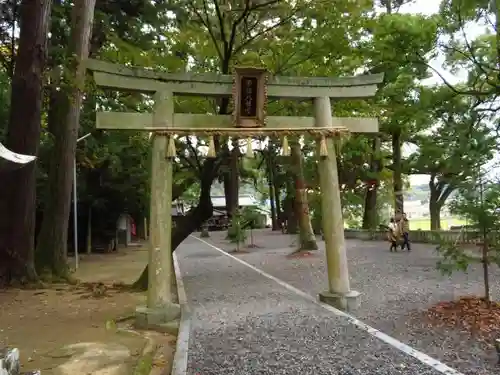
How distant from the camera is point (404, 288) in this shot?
977 cm

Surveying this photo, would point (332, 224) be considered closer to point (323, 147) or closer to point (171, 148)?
point (323, 147)

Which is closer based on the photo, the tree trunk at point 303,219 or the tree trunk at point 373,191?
the tree trunk at point 303,219

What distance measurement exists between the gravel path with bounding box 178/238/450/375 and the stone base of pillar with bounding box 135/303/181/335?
0.37 metres

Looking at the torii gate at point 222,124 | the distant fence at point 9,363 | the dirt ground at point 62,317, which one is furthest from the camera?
the torii gate at point 222,124

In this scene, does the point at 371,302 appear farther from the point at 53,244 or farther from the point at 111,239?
the point at 111,239

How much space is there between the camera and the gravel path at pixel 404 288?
5.59 meters

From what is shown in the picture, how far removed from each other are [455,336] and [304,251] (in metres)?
11.2

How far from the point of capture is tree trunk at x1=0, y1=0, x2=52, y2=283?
11.1 meters

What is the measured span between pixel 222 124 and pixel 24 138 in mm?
5551

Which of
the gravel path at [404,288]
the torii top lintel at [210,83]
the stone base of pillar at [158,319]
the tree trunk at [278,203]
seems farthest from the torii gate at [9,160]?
the tree trunk at [278,203]

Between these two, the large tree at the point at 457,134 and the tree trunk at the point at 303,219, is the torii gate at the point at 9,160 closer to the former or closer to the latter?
the large tree at the point at 457,134

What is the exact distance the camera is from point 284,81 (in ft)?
27.9

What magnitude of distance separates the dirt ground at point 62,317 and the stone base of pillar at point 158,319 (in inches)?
13.8

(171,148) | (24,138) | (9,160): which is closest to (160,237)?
(171,148)
